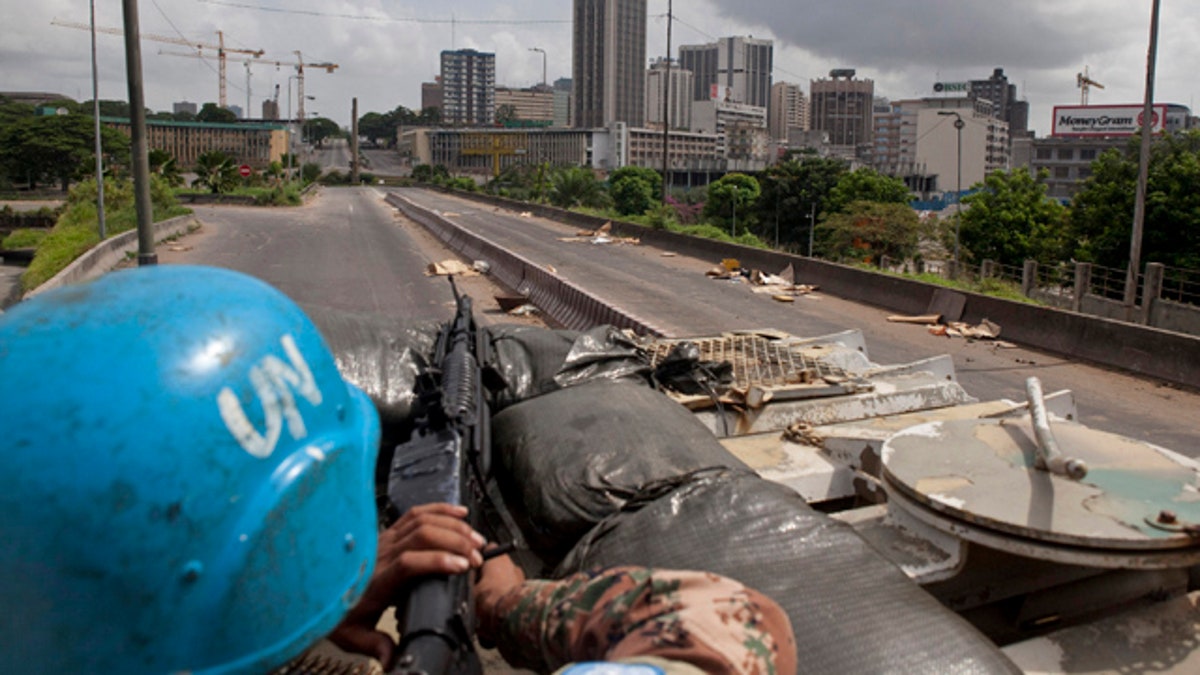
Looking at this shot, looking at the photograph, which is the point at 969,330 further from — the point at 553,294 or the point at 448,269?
the point at 448,269

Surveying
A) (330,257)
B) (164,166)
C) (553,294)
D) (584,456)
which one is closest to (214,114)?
(164,166)

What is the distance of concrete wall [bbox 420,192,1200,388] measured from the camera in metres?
9.98

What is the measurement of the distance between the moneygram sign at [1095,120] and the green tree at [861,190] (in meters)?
74.7

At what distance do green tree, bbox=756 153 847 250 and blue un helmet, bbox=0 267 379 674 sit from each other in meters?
58.7

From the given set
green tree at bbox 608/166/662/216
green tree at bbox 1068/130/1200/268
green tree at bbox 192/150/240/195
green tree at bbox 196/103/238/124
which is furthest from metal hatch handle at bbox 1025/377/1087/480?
green tree at bbox 196/103/238/124

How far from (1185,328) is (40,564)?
27.4 meters

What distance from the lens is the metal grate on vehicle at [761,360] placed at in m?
4.42

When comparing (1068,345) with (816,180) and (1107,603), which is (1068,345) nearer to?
(1107,603)

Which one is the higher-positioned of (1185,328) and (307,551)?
(307,551)

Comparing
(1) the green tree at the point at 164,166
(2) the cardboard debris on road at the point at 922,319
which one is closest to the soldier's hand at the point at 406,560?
(2) the cardboard debris on road at the point at 922,319

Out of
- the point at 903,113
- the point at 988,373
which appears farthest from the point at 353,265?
the point at 903,113

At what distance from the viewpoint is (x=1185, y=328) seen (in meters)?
23.4

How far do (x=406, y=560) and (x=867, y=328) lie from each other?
12510 mm

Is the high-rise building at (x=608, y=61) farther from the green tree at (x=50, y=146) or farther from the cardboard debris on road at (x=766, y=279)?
the cardboard debris on road at (x=766, y=279)
